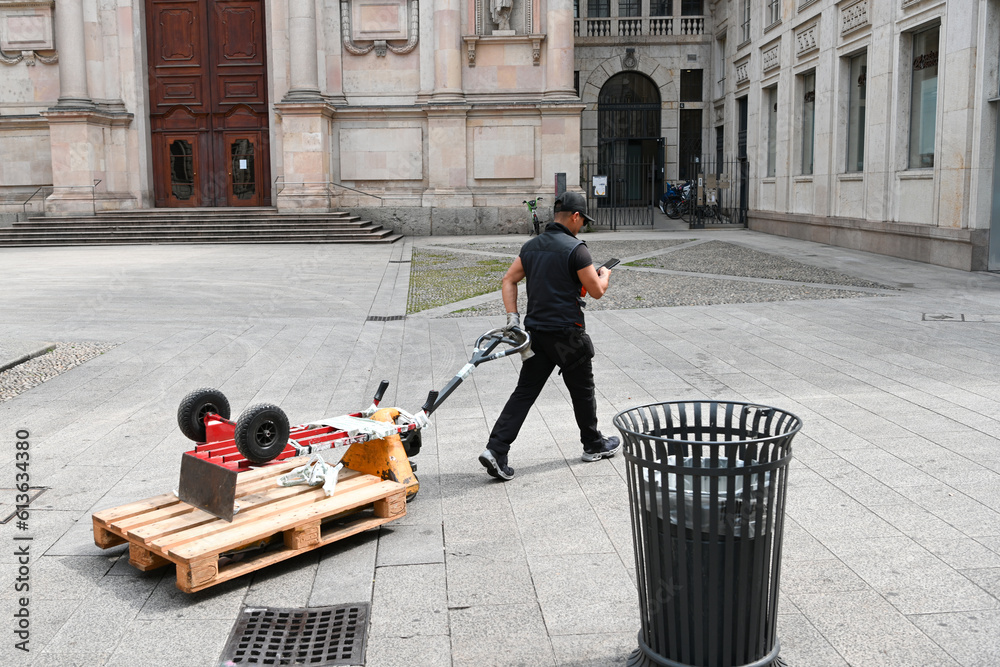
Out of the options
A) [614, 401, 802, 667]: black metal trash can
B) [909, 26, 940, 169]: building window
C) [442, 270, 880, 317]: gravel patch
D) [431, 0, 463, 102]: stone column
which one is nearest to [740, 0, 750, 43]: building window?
[431, 0, 463, 102]: stone column

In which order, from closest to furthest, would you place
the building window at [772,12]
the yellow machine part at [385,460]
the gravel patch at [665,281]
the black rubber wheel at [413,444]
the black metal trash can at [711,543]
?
the black metal trash can at [711,543]
the yellow machine part at [385,460]
the black rubber wheel at [413,444]
the gravel patch at [665,281]
the building window at [772,12]

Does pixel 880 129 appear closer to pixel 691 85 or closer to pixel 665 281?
pixel 665 281

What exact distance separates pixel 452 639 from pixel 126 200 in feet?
90.6

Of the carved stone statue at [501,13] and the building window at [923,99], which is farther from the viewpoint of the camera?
the carved stone statue at [501,13]

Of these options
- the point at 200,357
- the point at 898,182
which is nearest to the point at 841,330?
the point at 200,357

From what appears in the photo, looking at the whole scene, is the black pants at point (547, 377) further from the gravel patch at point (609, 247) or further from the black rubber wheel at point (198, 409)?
the gravel patch at point (609, 247)

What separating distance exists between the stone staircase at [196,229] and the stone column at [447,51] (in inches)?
180

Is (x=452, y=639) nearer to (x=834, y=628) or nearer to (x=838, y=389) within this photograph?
(x=834, y=628)

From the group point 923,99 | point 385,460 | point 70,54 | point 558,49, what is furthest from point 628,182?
point 385,460

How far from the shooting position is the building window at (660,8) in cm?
3875

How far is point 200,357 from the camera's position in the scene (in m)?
9.94

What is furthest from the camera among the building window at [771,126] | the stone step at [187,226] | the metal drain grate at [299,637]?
the building window at [771,126]

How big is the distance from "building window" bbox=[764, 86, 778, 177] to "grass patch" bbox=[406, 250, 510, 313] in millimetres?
12206

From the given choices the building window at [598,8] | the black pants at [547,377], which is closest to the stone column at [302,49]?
the building window at [598,8]
